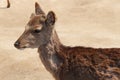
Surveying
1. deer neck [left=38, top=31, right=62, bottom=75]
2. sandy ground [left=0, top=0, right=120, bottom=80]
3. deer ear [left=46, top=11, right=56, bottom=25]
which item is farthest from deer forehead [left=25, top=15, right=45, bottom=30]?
sandy ground [left=0, top=0, right=120, bottom=80]

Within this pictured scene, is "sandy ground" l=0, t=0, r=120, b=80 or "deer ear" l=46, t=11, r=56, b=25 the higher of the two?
"deer ear" l=46, t=11, r=56, b=25

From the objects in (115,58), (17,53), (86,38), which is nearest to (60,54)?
(115,58)

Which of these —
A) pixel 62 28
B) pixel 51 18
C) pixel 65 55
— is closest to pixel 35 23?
pixel 51 18

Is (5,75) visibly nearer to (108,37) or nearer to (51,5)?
(108,37)

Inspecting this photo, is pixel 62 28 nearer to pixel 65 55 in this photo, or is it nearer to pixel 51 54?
pixel 51 54

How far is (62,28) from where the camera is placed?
24484mm

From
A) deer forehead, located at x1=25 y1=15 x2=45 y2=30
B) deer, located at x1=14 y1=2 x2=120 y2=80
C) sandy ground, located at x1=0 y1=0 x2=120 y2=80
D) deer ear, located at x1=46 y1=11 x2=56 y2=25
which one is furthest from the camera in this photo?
sandy ground, located at x1=0 y1=0 x2=120 y2=80

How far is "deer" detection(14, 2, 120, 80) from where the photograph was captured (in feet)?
32.9

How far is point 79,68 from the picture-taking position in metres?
10.2

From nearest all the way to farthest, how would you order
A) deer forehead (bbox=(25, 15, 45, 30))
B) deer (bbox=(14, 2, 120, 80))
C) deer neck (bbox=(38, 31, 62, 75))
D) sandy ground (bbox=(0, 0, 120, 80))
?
1. deer (bbox=(14, 2, 120, 80))
2. deer forehead (bbox=(25, 15, 45, 30))
3. deer neck (bbox=(38, 31, 62, 75))
4. sandy ground (bbox=(0, 0, 120, 80))

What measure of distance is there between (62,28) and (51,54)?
13.8 meters

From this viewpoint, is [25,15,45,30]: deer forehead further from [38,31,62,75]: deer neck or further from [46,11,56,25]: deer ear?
[38,31,62,75]: deer neck

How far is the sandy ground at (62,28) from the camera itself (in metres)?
16.4

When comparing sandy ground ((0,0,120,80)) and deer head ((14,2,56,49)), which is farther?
sandy ground ((0,0,120,80))
